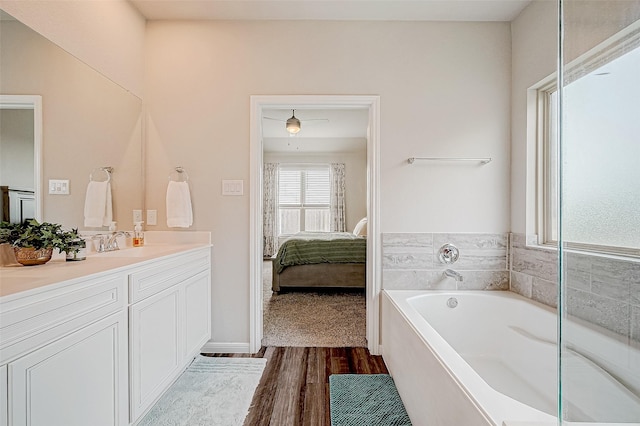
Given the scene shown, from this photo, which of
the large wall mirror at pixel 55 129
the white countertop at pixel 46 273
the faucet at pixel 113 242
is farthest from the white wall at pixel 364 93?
the white countertop at pixel 46 273

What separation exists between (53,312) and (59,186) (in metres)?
0.89

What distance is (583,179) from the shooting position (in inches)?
36.0

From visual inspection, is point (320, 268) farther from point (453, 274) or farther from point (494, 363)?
point (494, 363)

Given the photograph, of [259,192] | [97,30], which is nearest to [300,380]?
[259,192]

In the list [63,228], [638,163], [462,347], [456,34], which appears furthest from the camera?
[456,34]

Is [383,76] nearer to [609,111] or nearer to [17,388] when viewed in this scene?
[609,111]

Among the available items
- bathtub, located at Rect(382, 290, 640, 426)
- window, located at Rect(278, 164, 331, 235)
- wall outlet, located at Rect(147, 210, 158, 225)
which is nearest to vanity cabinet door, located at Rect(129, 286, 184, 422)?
wall outlet, located at Rect(147, 210, 158, 225)

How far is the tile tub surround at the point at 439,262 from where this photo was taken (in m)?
2.32

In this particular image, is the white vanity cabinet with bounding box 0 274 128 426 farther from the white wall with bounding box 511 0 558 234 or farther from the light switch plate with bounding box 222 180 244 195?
the white wall with bounding box 511 0 558 234

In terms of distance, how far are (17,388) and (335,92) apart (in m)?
2.28

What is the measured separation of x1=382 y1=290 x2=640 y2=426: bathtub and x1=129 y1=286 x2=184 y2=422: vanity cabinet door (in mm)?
1313

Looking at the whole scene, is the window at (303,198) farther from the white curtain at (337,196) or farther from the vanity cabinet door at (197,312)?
the vanity cabinet door at (197,312)

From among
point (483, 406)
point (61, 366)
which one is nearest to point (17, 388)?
point (61, 366)

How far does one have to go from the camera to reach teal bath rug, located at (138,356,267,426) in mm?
1588
